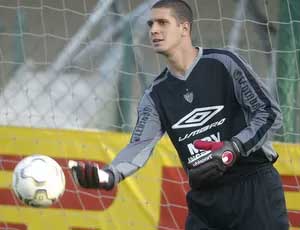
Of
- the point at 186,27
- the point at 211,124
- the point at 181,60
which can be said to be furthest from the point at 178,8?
the point at 211,124

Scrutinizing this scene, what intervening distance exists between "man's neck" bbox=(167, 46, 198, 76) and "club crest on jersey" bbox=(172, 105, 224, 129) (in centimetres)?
19

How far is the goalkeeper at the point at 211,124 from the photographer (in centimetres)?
365

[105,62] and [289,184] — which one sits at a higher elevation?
[105,62]

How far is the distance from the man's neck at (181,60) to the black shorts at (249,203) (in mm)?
527

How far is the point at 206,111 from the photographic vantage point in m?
3.75

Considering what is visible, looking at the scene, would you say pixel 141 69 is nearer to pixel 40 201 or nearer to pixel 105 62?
pixel 105 62

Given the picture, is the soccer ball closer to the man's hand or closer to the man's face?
the man's hand

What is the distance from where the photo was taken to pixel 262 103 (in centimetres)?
361

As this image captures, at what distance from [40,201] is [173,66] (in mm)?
810

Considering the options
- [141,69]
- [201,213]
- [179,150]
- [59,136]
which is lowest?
[201,213]

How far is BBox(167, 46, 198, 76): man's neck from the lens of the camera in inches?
149

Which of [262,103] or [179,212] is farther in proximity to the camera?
[179,212]

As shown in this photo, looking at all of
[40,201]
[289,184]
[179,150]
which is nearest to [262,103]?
[179,150]

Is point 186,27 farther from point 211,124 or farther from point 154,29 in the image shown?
point 211,124
